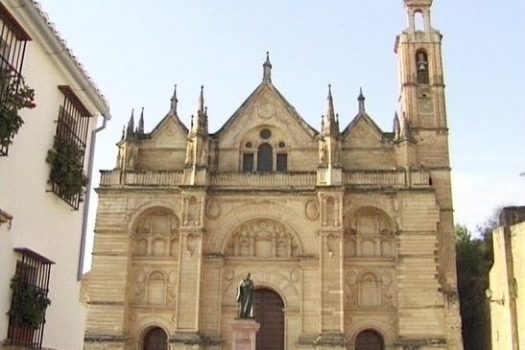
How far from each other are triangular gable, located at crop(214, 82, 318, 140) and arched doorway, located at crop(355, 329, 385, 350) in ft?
32.1

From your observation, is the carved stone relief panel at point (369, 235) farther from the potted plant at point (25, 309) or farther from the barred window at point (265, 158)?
the potted plant at point (25, 309)

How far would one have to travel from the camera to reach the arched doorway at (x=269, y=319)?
3073 cm

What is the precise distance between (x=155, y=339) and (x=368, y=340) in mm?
9831

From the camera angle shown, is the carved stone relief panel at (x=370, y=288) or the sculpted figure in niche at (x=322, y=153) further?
the sculpted figure in niche at (x=322, y=153)

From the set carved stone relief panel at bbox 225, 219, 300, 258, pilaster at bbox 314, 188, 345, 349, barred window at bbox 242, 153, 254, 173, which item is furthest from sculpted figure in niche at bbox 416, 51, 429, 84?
carved stone relief panel at bbox 225, 219, 300, 258

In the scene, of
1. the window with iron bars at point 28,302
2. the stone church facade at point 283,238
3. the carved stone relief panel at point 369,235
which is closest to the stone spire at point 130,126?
the stone church facade at point 283,238

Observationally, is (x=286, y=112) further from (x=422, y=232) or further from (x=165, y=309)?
(x=165, y=309)

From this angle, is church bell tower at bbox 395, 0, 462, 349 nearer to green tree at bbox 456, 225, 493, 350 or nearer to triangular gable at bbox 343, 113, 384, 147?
triangular gable at bbox 343, 113, 384, 147

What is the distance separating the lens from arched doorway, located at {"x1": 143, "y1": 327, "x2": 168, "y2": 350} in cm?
3095

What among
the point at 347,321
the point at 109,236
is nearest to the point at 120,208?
the point at 109,236

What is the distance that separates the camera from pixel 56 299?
39.5 feet

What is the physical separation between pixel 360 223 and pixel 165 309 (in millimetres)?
9984

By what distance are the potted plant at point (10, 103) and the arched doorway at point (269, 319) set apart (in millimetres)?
23000

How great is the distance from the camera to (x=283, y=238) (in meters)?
31.8
